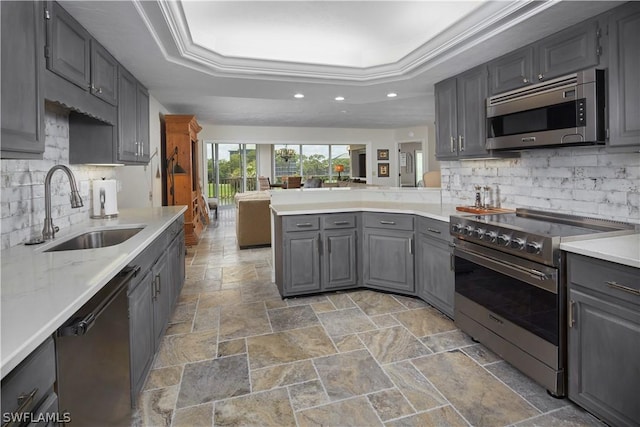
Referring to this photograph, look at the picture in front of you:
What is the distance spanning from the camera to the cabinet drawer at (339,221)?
364cm

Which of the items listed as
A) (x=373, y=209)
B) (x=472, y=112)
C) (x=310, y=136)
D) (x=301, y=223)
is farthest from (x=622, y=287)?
(x=310, y=136)

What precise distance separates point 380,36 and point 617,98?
6.42ft

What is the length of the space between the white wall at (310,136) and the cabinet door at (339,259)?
21.5 feet

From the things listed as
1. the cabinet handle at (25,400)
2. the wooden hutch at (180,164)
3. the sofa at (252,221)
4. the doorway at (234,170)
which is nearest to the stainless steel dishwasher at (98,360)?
the cabinet handle at (25,400)

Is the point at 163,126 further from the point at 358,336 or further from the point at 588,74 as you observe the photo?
the point at 588,74

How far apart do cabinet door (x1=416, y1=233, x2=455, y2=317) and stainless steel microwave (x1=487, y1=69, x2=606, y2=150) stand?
93 centimetres

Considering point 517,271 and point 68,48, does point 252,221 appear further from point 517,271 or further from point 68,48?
point 517,271

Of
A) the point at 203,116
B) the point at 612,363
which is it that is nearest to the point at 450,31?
the point at 612,363

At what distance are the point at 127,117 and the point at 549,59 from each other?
327 cm

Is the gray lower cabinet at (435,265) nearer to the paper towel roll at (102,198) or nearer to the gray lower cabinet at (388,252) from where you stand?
the gray lower cabinet at (388,252)

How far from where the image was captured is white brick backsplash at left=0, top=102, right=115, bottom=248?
1.89m

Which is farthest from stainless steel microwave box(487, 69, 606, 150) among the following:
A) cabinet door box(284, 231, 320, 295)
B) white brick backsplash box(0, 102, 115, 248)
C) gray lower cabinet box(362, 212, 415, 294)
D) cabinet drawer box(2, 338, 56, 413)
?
white brick backsplash box(0, 102, 115, 248)

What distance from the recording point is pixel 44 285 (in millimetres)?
1268

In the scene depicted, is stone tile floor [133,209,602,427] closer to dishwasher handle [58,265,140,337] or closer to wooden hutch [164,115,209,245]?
dishwasher handle [58,265,140,337]
